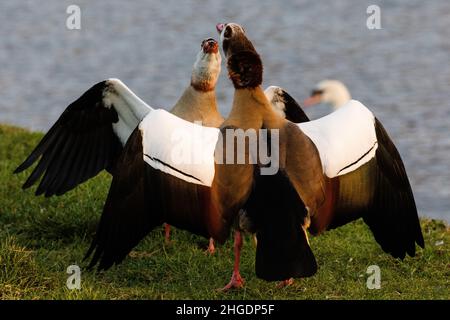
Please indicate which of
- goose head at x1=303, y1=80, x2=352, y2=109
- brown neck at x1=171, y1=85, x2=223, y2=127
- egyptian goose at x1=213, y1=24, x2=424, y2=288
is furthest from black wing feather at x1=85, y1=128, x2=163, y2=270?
goose head at x1=303, y1=80, x2=352, y2=109

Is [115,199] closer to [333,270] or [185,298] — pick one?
[185,298]

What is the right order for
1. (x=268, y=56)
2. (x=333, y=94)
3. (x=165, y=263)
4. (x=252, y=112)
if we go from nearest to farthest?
(x=252, y=112) < (x=165, y=263) < (x=333, y=94) < (x=268, y=56)

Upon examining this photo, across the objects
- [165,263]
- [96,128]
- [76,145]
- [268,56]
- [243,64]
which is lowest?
[165,263]

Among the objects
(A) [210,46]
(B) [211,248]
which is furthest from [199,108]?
(B) [211,248]

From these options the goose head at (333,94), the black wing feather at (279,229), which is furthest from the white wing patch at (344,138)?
the goose head at (333,94)

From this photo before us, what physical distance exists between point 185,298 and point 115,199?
0.74 meters

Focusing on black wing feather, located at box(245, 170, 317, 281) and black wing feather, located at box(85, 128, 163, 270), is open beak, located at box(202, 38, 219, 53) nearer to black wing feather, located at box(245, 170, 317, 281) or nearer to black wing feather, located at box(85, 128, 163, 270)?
black wing feather, located at box(85, 128, 163, 270)

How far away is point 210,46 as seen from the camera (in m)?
6.69

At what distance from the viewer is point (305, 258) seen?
486cm

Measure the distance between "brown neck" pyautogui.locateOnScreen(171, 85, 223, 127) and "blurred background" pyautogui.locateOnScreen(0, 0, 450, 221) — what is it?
3.79m

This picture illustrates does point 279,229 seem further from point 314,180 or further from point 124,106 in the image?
point 124,106

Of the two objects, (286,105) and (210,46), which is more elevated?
(210,46)

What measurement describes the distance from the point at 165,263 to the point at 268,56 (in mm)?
9509

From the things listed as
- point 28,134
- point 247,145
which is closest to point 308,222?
point 247,145
